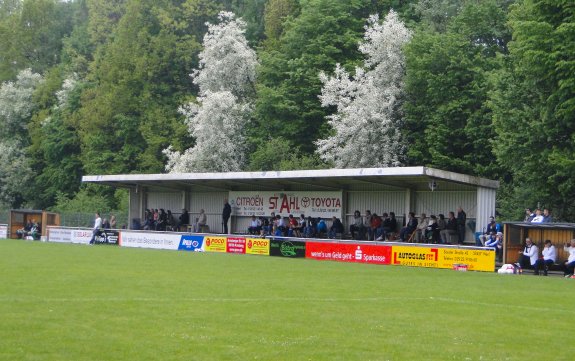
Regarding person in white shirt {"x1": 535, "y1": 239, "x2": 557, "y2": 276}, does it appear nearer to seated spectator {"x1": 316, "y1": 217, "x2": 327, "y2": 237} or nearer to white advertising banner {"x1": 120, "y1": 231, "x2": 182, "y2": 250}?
seated spectator {"x1": 316, "y1": 217, "x2": 327, "y2": 237}

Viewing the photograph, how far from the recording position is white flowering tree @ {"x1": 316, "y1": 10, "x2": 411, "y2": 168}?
51438 mm

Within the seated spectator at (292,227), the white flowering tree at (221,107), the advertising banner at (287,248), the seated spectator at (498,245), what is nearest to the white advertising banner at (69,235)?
the white flowering tree at (221,107)

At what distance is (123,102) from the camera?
73.6 meters

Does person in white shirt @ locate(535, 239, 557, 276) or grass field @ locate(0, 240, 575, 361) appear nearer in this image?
grass field @ locate(0, 240, 575, 361)

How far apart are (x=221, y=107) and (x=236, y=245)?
76.0ft

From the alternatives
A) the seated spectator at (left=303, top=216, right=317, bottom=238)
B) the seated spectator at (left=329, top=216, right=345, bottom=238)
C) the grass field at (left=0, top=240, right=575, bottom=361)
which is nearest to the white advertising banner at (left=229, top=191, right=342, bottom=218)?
the seated spectator at (left=303, top=216, right=317, bottom=238)

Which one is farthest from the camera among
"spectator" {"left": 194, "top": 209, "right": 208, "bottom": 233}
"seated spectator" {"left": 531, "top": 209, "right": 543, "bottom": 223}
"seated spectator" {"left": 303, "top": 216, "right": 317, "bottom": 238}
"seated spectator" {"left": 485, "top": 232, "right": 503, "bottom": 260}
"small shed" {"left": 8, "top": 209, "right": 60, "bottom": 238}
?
"small shed" {"left": 8, "top": 209, "right": 60, "bottom": 238}

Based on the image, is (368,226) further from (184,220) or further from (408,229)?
(184,220)

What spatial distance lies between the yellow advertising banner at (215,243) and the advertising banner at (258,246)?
57.7 inches

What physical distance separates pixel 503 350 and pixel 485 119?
3498 centimetres

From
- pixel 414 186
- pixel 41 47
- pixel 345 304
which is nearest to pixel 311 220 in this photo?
pixel 414 186

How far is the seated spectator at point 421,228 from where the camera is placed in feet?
Result: 117

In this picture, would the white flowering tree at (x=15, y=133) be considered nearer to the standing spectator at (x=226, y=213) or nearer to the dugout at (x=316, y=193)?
the dugout at (x=316, y=193)

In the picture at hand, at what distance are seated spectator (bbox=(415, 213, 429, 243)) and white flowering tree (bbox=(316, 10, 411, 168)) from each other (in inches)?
579
